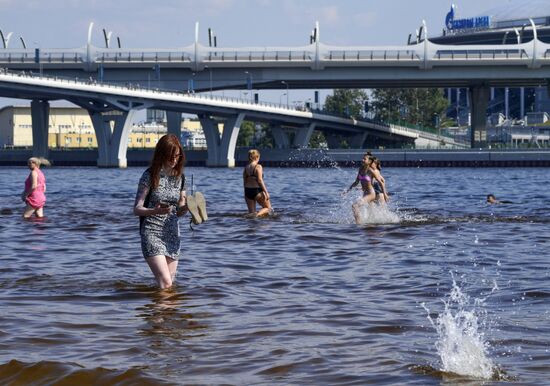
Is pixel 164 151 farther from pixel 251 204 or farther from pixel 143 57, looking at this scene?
pixel 143 57

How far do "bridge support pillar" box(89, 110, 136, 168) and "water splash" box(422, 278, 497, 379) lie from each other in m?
99.7

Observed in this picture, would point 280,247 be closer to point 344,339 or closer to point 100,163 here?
point 344,339

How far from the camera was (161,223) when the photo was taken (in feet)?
39.7

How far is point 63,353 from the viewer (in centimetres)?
991

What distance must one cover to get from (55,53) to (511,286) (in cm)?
11551

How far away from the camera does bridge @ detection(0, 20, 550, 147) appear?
117 metres

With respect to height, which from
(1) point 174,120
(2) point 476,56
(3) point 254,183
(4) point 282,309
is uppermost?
(2) point 476,56

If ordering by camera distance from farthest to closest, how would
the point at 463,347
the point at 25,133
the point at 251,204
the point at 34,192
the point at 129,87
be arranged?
the point at 25,133 → the point at 129,87 → the point at 251,204 → the point at 34,192 → the point at 463,347

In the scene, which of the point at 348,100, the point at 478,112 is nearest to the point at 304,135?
the point at 478,112

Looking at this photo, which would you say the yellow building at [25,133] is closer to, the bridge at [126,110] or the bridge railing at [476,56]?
the bridge at [126,110]

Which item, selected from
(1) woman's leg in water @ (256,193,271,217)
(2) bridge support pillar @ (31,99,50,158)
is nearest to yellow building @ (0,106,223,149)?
(2) bridge support pillar @ (31,99,50,158)

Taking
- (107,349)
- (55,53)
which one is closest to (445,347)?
(107,349)

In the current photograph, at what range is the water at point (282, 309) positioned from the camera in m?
9.30

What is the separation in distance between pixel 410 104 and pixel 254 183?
154 meters
